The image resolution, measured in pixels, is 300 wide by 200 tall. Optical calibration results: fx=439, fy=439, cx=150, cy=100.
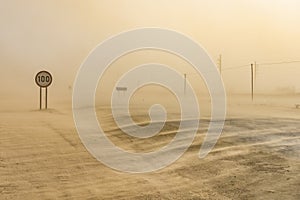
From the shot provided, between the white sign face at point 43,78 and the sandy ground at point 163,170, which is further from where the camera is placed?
the white sign face at point 43,78

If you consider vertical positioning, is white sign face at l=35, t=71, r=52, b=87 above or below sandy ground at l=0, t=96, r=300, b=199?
above

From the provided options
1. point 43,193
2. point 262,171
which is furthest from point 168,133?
point 43,193

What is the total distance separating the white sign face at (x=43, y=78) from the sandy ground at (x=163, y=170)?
25.6 feet

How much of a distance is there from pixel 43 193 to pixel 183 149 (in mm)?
3339

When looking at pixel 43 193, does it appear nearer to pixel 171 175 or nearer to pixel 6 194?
pixel 6 194

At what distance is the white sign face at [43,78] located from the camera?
56.5 feet

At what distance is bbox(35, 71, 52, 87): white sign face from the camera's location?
56.5 ft

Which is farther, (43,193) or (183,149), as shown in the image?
(183,149)

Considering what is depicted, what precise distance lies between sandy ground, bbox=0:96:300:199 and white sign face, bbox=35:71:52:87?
25.6ft

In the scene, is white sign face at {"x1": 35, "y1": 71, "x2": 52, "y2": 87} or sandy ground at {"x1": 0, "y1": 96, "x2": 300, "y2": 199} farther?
white sign face at {"x1": 35, "y1": 71, "x2": 52, "y2": 87}

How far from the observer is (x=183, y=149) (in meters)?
7.96

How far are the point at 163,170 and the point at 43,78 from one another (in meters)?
11.8

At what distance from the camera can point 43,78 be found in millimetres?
17297

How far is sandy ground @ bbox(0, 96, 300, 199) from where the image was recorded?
5211 mm
